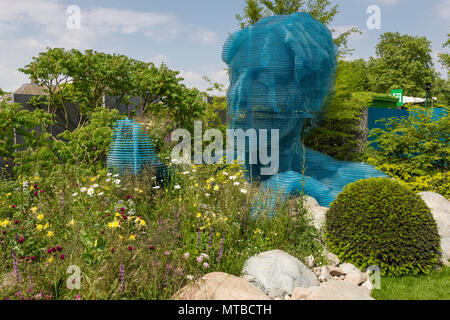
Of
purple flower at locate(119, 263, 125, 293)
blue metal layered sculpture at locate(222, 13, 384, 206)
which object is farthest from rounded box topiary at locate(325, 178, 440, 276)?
purple flower at locate(119, 263, 125, 293)

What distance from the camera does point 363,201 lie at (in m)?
4.36

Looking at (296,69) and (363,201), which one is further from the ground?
(296,69)

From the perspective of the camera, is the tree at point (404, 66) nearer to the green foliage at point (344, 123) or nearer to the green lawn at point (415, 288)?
the green foliage at point (344, 123)

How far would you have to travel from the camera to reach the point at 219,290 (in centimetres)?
306

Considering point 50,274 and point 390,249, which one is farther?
point 390,249

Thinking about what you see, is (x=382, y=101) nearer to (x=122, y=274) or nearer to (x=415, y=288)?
(x=415, y=288)

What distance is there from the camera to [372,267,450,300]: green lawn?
370 centimetres

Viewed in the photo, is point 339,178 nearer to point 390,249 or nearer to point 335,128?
point 390,249

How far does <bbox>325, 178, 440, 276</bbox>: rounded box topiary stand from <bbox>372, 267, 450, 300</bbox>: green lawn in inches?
4.3

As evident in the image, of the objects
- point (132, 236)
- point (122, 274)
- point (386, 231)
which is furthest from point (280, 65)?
point (122, 274)

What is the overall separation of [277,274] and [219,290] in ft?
2.48

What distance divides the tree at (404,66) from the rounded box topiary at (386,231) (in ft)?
107

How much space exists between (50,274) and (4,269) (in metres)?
0.64
